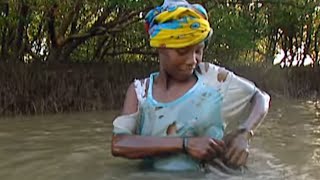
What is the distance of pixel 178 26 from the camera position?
149 inches

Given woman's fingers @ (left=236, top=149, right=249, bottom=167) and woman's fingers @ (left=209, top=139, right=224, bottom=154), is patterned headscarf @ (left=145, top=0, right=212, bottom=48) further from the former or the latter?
woman's fingers @ (left=236, top=149, right=249, bottom=167)

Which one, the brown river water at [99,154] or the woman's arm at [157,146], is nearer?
the woman's arm at [157,146]

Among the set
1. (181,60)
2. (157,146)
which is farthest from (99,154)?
(181,60)

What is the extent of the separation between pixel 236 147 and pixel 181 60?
1.94ft

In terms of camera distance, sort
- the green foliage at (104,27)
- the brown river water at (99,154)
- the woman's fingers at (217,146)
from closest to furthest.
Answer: the woman's fingers at (217,146) < the brown river water at (99,154) < the green foliage at (104,27)

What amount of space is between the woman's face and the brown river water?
1.96ft

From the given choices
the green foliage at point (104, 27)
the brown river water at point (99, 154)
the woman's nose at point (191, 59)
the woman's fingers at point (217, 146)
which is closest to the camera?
the woman's fingers at point (217, 146)

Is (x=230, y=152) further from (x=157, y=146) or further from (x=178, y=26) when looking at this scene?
(x=178, y=26)

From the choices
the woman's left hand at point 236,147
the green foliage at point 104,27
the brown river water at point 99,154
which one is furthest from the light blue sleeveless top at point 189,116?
the green foliage at point 104,27

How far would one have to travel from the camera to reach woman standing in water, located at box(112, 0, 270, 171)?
12.3 ft

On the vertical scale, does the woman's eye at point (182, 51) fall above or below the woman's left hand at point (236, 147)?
above

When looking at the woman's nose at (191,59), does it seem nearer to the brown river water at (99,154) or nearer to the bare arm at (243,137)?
the bare arm at (243,137)

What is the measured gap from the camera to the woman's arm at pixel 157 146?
3684mm

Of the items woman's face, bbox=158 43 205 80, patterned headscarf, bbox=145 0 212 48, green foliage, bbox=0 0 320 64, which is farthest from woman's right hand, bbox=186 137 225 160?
green foliage, bbox=0 0 320 64
